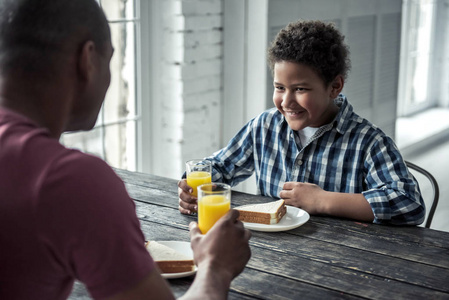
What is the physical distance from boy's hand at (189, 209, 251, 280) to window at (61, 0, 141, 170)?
1910 mm

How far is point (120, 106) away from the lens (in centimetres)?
310

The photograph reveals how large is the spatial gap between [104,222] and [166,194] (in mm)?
1126

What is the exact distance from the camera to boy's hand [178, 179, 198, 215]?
1.73 meters

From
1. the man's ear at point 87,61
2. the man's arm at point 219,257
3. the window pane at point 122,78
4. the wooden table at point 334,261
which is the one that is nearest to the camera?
the man's ear at point 87,61

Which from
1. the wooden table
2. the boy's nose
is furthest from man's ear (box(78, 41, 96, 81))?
the boy's nose

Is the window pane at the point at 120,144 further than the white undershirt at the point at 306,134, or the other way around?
the window pane at the point at 120,144

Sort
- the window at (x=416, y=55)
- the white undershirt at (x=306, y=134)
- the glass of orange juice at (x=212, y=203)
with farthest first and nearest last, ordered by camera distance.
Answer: the window at (x=416, y=55), the white undershirt at (x=306, y=134), the glass of orange juice at (x=212, y=203)

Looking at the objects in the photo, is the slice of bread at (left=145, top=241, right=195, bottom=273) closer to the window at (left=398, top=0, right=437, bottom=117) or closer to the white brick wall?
the white brick wall

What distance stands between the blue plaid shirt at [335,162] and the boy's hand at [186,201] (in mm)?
320

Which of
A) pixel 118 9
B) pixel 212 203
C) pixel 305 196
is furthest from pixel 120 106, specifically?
pixel 212 203

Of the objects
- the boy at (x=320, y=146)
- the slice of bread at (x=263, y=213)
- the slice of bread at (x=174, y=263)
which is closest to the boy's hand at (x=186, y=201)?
the boy at (x=320, y=146)

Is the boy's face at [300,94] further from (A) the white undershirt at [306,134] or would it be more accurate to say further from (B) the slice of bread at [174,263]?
(B) the slice of bread at [174,263]

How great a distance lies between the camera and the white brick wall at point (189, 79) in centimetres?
307

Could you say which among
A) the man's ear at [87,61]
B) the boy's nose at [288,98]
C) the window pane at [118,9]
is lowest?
the boy's nose at [288,98]
